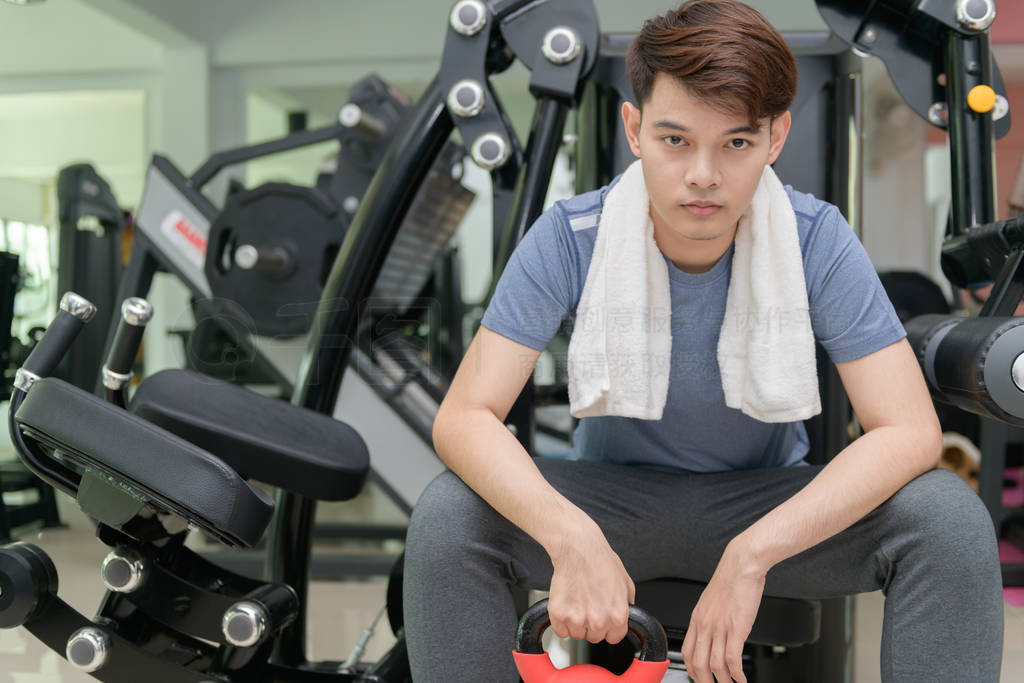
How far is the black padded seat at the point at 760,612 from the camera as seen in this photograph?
115cm

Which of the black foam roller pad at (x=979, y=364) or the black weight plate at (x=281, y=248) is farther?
the black weight plate at (x=281, y=248)

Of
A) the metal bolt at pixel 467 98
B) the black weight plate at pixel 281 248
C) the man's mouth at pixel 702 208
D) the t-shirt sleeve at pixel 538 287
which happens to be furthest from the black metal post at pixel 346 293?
the black weight plate at pixel 281 248

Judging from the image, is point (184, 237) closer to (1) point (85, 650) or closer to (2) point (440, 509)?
(1) point (85, 650)

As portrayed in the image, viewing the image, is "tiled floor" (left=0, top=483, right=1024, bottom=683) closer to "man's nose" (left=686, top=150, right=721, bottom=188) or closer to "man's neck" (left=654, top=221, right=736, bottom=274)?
"man's neck" (left=654, top=221, right=736, bottom=274)

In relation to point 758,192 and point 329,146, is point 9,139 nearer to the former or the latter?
point 758,192

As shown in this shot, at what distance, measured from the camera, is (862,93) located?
1567 mm

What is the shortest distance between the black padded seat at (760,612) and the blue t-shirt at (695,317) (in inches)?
7.2

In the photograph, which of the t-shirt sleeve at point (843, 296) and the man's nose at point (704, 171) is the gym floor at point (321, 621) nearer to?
the t-shirt sleeve at point (843, 296)

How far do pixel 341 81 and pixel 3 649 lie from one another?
3918 mm

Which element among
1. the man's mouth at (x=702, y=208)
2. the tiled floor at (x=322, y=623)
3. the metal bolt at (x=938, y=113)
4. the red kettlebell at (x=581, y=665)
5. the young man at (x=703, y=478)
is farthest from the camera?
the tiled floor at (x=322, y=623)

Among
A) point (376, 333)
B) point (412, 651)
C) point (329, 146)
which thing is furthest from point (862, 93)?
point (329, 146)

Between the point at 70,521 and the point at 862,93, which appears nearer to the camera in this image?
the point at 862,93

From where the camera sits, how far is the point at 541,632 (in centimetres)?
92

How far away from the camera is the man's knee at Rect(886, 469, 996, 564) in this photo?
0.97 meters
